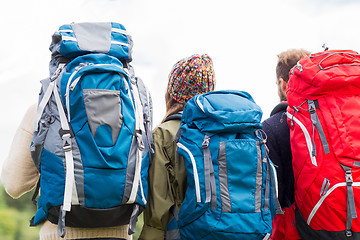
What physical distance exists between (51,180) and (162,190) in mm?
805

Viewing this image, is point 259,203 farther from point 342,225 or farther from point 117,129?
point 117,129

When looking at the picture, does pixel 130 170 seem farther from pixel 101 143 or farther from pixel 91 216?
pixel 91 216

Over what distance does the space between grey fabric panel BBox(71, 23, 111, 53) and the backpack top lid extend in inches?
58.9

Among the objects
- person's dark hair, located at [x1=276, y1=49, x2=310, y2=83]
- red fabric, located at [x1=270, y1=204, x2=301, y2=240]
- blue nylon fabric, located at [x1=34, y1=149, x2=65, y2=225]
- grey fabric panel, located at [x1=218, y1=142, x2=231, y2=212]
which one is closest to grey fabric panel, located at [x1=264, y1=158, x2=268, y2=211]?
Answer: grey fabric panel, located at [x1=218, y1=142, x2=231, y2=212]

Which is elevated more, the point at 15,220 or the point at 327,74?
the point at 327,74

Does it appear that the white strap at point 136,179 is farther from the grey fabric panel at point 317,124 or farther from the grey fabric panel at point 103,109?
the grey fabric panel at point 317,124

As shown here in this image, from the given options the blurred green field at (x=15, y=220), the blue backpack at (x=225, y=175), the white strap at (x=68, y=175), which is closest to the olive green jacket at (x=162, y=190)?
the blue backpack at (x=225, y=175)

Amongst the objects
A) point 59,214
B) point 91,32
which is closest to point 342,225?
point 59,214

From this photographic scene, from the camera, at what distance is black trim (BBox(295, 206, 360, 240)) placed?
9.34 ft

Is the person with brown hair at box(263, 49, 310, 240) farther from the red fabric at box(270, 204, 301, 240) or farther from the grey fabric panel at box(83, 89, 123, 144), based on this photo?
the grey fabric panel at box(83, 89, 123, 144)

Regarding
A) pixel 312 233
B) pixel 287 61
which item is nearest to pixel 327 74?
pixel 287 61

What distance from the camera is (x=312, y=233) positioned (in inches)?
117

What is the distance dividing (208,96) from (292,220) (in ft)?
4.18

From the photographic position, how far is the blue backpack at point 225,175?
2629 millimetres
